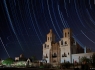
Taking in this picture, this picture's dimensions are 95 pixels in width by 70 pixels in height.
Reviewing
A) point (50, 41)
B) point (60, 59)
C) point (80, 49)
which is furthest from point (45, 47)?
point (80, 49)

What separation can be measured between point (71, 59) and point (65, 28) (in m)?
9.50

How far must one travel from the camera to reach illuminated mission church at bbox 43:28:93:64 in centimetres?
4546

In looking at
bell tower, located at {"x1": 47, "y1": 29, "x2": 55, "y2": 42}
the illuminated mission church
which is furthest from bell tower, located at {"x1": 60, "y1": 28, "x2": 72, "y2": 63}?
bell tower, located at {"x1": 47, "y1": 29, "x2": 55, "y2": 42}

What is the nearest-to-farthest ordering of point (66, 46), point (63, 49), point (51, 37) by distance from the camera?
point (66, 46)
point (63, 49)
point (51, 37)

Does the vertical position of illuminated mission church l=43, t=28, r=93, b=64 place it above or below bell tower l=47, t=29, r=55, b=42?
below

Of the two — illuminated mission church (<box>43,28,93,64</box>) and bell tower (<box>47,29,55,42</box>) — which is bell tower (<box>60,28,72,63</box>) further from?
bell tower (<box>47,29,55,42</box>)

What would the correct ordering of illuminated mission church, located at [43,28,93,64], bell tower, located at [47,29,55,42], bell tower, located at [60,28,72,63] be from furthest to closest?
bell tower, located at [47,29,55,42] → bell tower, located at [60,28,72,63] → illuminated mission church, located at [43,28,93,64]

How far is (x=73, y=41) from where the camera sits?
4844 cm

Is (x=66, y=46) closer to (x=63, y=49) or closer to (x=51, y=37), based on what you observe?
(x=63, y=49)

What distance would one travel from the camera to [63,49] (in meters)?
47.9

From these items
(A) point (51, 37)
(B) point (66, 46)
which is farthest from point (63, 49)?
(A) point (51, 37)

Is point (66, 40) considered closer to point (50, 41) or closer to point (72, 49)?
point (72, 49)

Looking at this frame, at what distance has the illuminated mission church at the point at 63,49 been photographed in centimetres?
4546

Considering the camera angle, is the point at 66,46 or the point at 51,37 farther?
the point at 51,37
